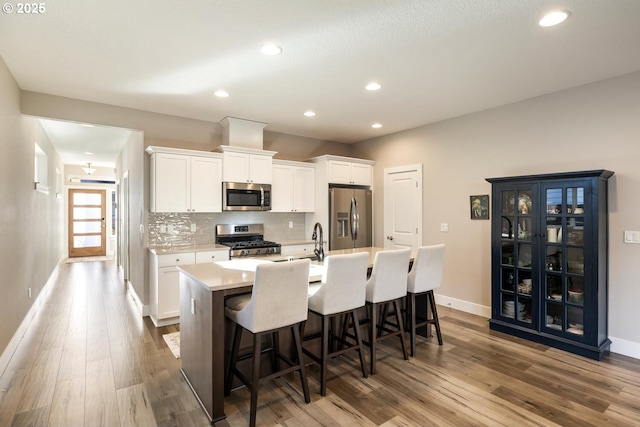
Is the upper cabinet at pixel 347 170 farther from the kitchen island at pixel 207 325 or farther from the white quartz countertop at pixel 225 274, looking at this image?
the kitchen island at pixel 207 325

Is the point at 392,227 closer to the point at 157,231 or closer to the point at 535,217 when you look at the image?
the point at 535,217

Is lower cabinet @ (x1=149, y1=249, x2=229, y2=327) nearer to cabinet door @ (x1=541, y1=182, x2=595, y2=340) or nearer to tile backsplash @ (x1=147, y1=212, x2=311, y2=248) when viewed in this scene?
tile backsplash @ (x1=147, y1=212, x2=311, y2=248)

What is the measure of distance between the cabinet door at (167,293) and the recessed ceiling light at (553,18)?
4257 millimetres

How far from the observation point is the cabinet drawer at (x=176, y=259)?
393 centimetres

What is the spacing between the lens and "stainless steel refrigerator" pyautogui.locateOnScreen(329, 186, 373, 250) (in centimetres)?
534

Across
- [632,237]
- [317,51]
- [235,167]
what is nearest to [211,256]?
[235,167]

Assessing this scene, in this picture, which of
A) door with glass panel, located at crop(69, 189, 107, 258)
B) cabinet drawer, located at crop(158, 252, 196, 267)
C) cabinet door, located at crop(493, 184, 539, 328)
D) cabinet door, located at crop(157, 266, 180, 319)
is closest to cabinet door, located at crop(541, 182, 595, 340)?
cabinet door, located at crop(493, 184, 539, 328)

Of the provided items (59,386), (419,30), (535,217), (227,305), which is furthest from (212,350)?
(535,217)

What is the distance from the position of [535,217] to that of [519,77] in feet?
4.75

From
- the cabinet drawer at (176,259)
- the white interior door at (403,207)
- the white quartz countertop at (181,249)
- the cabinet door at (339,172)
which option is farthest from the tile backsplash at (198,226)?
the white interior door at (403,207)

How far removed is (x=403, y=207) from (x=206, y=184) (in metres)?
3.04

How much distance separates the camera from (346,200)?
5445mm

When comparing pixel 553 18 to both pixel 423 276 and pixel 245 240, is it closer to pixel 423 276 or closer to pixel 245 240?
pixel 423 276

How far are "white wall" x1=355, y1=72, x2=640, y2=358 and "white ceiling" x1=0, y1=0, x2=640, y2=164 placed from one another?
0.27 metres
